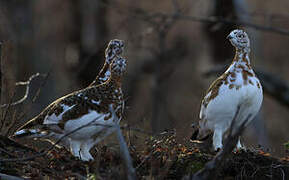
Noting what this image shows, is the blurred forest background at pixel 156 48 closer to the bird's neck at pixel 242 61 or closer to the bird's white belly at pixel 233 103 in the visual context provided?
the bird's neck at pixel 242 61

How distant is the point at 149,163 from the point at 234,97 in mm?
1160

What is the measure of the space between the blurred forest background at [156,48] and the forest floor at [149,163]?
198 inches

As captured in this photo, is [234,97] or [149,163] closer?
[149,163]

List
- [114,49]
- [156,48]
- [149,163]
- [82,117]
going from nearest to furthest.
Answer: [149,163] → [82,117] → [114,49] → [156,48]

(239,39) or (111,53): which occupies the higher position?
(239,39)

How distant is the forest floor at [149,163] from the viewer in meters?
5.93

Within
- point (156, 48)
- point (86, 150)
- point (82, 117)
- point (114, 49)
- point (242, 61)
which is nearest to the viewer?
point (82, 117)

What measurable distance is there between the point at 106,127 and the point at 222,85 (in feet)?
4.44

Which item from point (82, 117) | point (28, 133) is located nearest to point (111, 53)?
point (82, 117)

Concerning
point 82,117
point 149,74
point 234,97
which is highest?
point 234,97

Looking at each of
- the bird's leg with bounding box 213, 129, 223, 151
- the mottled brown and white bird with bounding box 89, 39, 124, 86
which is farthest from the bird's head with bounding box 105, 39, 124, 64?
the bird's leg with bounding box 213, 129, 223, 151

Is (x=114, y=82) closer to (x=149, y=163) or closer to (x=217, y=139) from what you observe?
(x=149, y=163)

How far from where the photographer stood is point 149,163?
6031mm

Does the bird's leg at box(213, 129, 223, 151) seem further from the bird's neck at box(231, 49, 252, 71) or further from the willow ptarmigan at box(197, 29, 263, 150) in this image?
the bird's neck at box(231, 49, 252, 71)
